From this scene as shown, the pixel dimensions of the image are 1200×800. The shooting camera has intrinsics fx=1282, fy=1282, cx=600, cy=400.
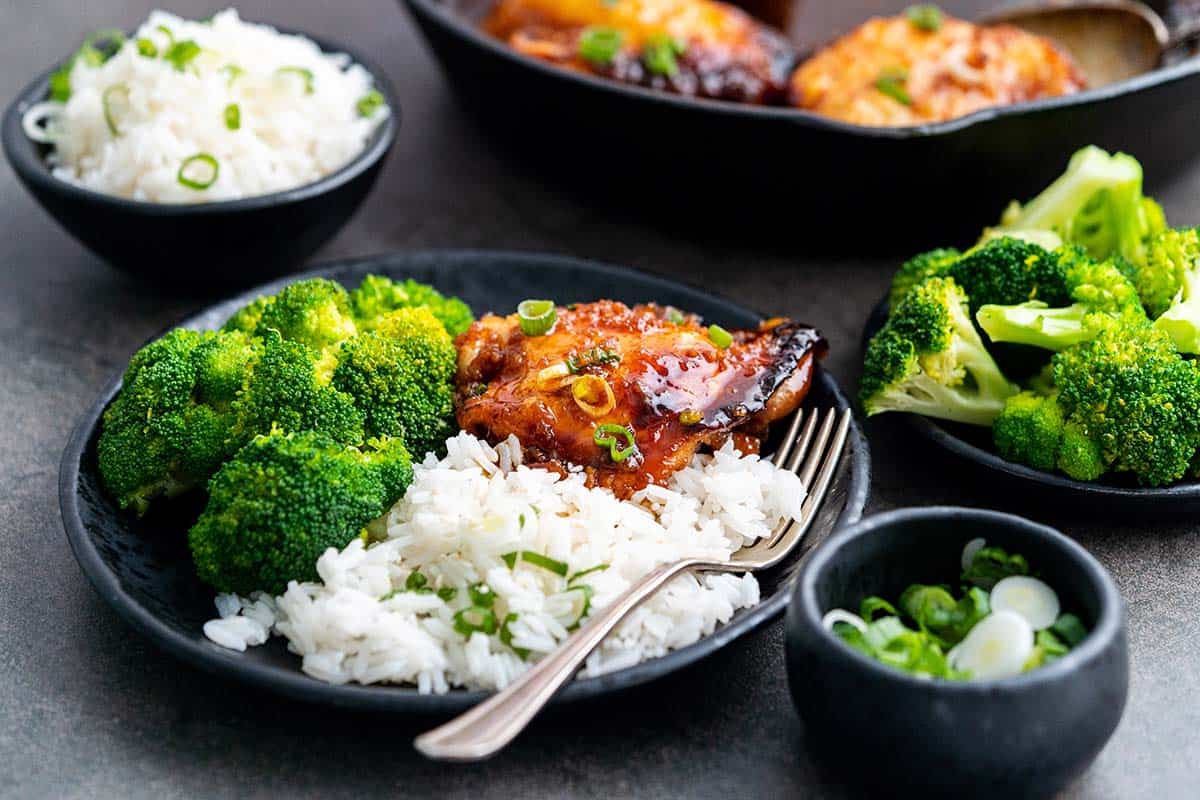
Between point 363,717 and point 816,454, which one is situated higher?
point 816,454

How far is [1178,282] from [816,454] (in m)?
1.22

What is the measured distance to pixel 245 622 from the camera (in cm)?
284

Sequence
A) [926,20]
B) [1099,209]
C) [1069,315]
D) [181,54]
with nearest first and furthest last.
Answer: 1. [1069,315]
2. [1099,209]
3. [181,54]
4. [926,20]

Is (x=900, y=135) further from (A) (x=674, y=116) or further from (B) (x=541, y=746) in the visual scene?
(B) (x=541, y=746)

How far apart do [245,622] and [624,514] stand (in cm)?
88

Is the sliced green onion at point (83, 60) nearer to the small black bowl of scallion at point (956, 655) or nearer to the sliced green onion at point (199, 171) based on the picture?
the sliced green onion at point (199, 171)

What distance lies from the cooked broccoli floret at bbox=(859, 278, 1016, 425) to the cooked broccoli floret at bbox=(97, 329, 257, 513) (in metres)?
1.68

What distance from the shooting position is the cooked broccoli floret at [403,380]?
10.6ft

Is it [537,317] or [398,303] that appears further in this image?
[398,303]

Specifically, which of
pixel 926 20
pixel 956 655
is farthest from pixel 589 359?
pixel 926 20

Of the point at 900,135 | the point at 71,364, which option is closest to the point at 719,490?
the point at 900,135

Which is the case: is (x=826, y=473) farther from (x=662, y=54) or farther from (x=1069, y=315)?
(x=662, y=54)

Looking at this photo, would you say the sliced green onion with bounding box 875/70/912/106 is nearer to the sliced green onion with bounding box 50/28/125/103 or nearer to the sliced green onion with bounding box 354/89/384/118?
the sliced green onion with bounding box 354/89/384/118

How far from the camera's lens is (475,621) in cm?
272
